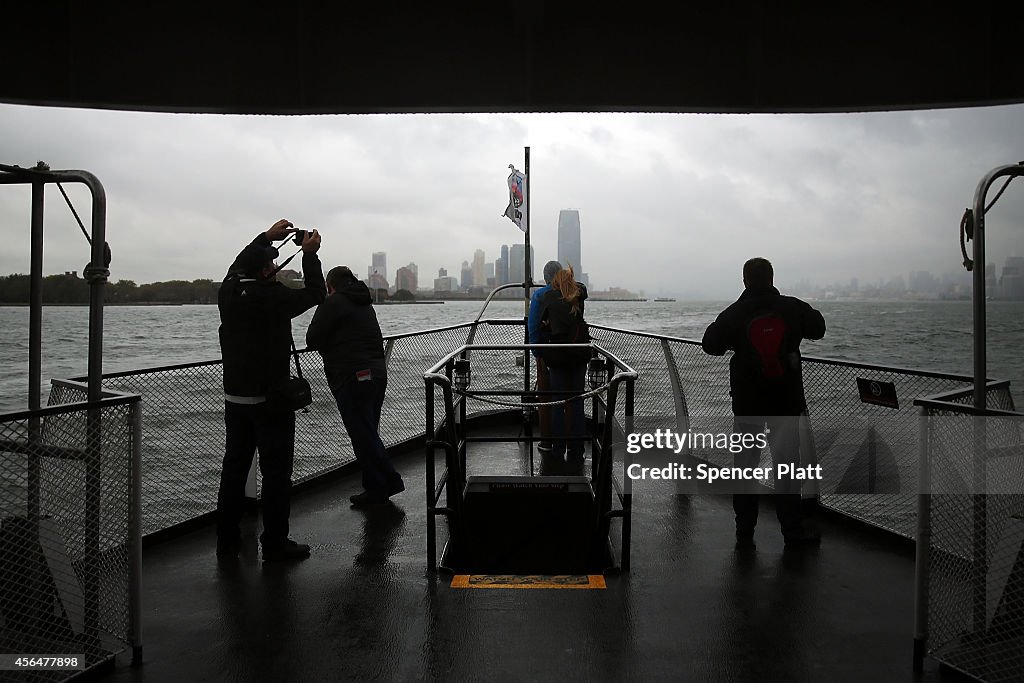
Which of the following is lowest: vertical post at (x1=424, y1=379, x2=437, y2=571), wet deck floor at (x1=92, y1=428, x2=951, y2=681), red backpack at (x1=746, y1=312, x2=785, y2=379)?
wet deck floor at (x1=92, y1=428, x2=951, y2=681)

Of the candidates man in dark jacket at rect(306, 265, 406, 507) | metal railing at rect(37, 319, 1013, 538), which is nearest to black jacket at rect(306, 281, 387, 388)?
man in dark jacket at rect(306, 265, 406, 507)

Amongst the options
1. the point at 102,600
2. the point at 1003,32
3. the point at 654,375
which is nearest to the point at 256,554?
the point at 102,600

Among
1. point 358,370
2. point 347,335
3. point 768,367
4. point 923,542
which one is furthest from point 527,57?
point 923,542

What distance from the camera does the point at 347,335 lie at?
5699mm

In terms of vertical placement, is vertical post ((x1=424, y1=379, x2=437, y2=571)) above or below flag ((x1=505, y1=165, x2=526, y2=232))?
below

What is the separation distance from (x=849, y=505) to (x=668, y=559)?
1664 mm

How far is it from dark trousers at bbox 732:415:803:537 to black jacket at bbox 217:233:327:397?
9.83ft

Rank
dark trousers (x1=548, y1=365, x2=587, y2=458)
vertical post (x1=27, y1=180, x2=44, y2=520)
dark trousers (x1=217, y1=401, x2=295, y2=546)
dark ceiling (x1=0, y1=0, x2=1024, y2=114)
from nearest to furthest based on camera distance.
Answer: vertical post (x1=27, y1=180, x2=44, y2=520) → dark trousers (x1=217, y1=401, x2=295, y2=546) → dark ceiling (x1=0, y1=0, x2=1024, y2=114) → dark trousers (x1=548, y1=365, x2=587, y2=458)

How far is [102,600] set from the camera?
3439 millimetres

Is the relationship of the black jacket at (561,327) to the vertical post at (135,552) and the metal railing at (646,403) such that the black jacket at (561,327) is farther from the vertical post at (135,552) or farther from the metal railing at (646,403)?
the vertical post at (135,552)

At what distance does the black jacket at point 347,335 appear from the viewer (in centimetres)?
559

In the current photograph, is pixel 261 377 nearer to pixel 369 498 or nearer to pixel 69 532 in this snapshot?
pixel 69 532

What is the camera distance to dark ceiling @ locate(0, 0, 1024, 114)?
539cm

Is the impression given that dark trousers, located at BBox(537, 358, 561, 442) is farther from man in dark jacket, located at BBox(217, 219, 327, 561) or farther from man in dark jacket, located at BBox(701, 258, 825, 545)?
man in dark jacket, located at BBox(217, 219, 327, 561)
